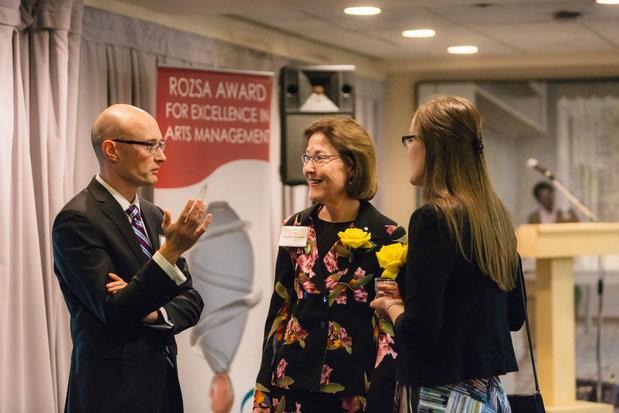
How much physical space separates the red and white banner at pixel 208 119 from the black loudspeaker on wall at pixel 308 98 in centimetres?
34

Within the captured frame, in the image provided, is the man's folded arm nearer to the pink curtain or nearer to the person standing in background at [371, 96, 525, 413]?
the person standing in background at [371, 96, 525, 413]

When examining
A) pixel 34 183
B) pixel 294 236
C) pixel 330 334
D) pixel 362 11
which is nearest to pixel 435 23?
pixel 362 11

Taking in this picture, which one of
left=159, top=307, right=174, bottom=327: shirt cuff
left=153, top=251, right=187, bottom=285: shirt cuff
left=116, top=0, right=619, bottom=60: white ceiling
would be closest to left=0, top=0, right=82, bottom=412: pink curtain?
left=116, top=0, right=619, bottom=60: white ceiling

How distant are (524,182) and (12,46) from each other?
5.09 meters

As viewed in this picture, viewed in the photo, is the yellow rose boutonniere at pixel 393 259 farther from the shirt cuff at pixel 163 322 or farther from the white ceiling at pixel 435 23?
the white ceiling at pixel 435 23

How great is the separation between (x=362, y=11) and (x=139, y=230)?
11.0 feet

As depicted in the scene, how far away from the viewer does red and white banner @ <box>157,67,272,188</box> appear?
5.17 metres

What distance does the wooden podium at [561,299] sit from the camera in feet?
19.0

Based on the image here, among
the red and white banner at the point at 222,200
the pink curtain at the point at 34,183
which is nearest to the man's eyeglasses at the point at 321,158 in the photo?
the pink curtain at the point at 34,183

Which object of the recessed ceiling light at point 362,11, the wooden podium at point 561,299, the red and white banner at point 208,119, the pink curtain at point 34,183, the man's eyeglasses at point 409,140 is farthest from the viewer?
the recessed ceiling light at point 362,11

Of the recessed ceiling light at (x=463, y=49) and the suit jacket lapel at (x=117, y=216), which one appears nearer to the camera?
the suit jacket lapel at (x=117, y=216)

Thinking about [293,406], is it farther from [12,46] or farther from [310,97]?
[310,97]

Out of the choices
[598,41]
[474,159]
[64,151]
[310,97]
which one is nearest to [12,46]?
[64,151]

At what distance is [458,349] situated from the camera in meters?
2.43
